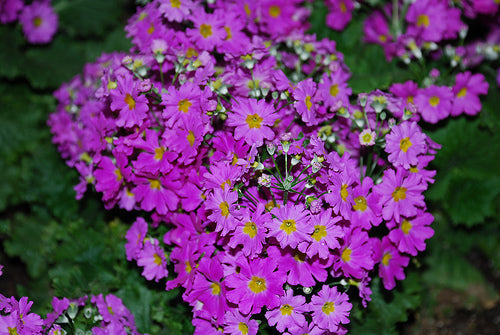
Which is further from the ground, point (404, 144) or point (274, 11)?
point (274, 11)

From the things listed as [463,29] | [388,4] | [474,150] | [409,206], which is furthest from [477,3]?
[409,206]

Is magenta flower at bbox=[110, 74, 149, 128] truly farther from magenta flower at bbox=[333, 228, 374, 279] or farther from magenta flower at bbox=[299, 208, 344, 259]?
magenta flower at bbox=[333, 228, 374, 279]

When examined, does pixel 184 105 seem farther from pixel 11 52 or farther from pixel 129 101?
pixel 11 52

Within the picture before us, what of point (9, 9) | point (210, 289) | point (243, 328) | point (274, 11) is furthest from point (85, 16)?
point (243, 328)

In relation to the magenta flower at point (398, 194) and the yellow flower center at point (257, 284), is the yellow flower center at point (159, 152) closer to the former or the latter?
the yellow flower center at point (257, 284)

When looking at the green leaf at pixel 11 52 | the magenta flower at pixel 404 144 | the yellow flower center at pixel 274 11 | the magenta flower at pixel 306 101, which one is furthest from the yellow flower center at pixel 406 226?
the green leaf at pixel 11 52

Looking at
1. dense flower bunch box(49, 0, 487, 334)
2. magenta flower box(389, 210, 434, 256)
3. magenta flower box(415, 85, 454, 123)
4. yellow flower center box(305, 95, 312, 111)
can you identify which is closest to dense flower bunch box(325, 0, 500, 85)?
magenta flower box(415, 85, 454, 123)

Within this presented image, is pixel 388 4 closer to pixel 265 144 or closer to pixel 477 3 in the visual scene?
pixel 477 3

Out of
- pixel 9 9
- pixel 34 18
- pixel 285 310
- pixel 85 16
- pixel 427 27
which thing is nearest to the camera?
pixel 285 310
